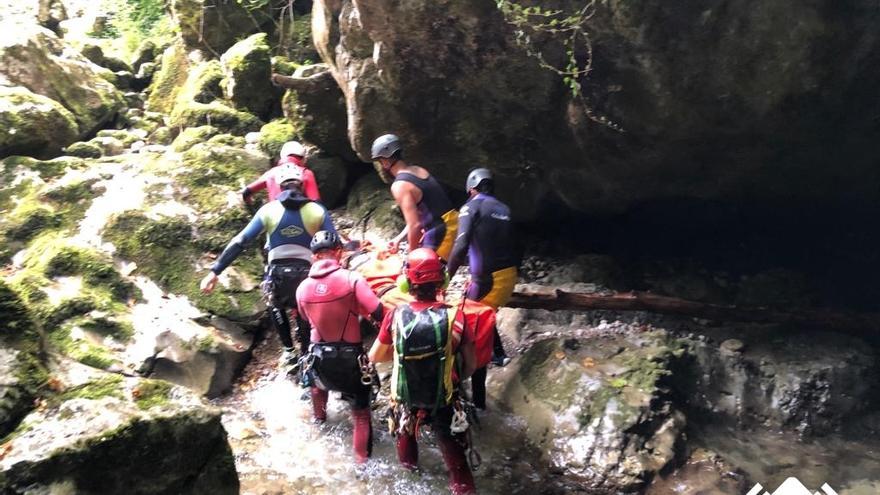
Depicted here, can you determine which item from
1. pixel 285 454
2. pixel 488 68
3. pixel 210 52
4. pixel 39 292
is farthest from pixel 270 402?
pixel 210 52

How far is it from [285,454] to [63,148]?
8.21m

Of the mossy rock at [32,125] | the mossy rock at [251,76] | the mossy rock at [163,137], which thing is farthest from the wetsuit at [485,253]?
the mossy rock at [163,137]

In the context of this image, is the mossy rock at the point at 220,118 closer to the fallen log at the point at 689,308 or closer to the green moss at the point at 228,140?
the green moss at the point at 228,140

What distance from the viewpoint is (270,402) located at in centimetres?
686

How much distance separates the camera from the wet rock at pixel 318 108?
944 centimetres

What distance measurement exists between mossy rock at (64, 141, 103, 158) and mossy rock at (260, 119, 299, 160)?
3.15 m

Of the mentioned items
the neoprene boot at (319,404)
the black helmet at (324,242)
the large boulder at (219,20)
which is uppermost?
the large boulder at (219,20)

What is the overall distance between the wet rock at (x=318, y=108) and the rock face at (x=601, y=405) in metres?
4.91

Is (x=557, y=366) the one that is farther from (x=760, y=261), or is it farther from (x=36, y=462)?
(x=36, y=462)

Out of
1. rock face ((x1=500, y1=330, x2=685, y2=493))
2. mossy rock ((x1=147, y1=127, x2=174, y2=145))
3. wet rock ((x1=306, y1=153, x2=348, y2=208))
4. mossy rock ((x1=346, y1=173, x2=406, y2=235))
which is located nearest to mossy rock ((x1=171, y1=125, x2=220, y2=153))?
mossy rock ((x1=147, y1=127, x2=174, y2=145))

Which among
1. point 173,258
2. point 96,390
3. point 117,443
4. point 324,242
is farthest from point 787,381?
point 173,258

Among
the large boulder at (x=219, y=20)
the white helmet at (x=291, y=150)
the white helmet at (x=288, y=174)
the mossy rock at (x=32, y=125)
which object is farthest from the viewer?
the large boulder at (x=219, y=20)

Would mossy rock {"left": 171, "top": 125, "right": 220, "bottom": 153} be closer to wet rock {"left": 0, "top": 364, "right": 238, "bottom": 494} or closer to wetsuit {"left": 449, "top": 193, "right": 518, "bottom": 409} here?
wetsuit {"left": 449, "top": 193, "right": 518, "bottom": 409}

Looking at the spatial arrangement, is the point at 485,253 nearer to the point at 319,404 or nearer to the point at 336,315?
the point at 336,315
